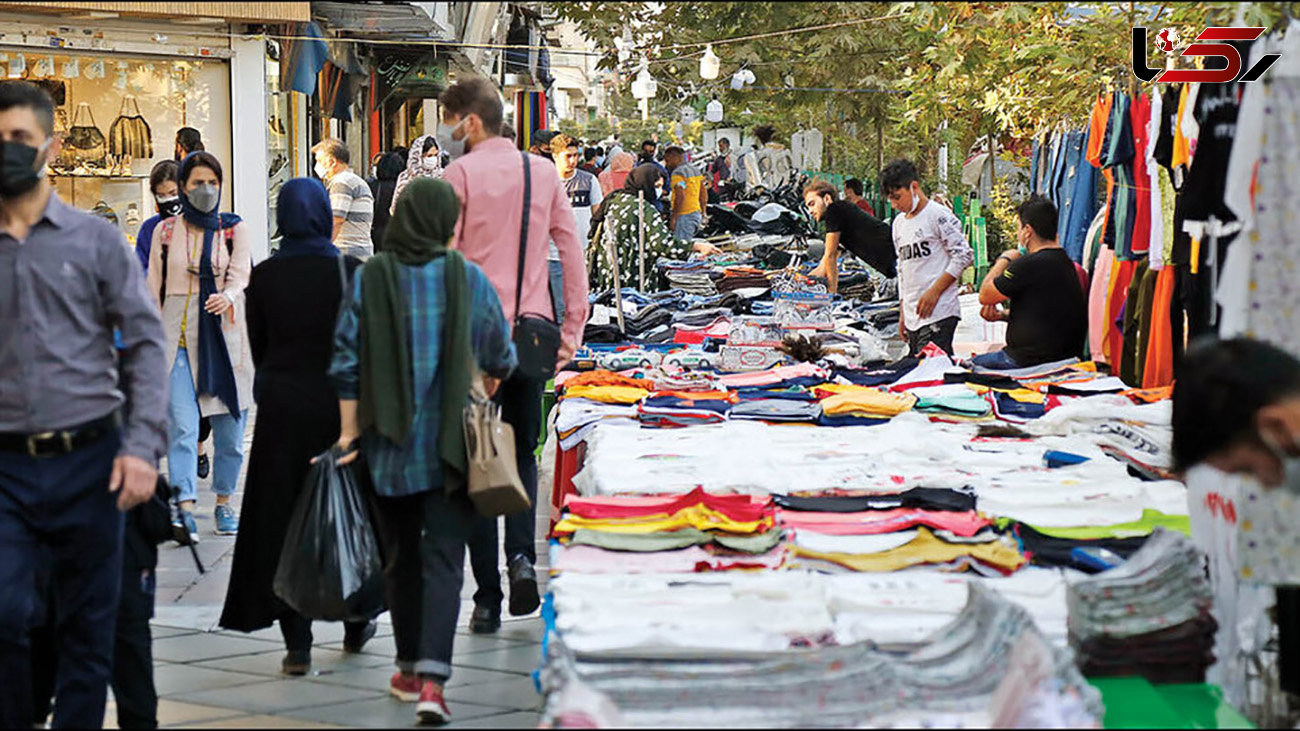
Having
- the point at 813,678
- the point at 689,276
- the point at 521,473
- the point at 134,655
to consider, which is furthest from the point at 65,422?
the point at 689,276

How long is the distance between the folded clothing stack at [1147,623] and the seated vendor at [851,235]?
27.6 ft

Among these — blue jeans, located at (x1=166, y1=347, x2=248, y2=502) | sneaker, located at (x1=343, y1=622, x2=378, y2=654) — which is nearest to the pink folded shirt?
sneaker, located at (x1=343, y1=622, x2=378, y2=654)

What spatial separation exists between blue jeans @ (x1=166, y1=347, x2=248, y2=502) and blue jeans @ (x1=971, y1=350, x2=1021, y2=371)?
417 cm

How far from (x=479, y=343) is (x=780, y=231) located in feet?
48.6

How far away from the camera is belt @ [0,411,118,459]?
4570 millimetres

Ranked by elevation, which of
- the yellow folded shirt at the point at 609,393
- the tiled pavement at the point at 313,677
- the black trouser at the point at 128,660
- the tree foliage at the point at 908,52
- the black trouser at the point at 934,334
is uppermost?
the tree foliage at the point at 908,52

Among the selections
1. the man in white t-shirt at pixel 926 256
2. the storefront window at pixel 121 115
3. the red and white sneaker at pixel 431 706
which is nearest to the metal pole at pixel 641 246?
the man in white t-shirt at pixel 926 256

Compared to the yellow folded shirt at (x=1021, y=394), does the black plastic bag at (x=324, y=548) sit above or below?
below

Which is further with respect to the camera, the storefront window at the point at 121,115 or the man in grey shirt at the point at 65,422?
the storefront window at the point at 121,115

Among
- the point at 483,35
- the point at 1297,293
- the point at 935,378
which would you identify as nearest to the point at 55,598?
the point at 1297,293

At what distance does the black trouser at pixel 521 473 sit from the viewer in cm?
672

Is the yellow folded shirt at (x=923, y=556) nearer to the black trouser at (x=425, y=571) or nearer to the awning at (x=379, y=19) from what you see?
the black trouser at (x=425, y=571)

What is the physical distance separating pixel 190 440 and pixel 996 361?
459cm

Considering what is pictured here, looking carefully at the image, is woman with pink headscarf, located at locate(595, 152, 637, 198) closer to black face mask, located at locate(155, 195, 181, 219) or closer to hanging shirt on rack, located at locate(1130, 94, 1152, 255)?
hanging shirt on rack, located at locate(1130, 94, 1152, 255)
